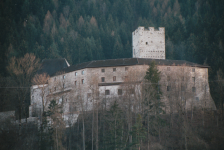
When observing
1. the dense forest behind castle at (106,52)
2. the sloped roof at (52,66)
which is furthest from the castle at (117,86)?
the sloped roof at (52,66)

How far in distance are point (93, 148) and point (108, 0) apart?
308 feet

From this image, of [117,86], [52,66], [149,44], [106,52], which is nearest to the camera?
[117,86]

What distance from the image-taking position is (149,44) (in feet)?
176

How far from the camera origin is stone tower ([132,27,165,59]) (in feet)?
175

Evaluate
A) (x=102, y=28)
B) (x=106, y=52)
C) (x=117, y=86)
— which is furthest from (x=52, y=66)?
(x=102, y=28)

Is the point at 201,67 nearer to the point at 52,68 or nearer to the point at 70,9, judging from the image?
the point at 52,68

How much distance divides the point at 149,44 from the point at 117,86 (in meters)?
16.1

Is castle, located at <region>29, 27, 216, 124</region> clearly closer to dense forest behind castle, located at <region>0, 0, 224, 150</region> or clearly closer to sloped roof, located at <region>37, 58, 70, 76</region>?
dense forest behind castle, located at <region>0, 0, 224, 150</region>

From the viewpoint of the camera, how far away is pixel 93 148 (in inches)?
1374

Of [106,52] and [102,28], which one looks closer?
[106,52]

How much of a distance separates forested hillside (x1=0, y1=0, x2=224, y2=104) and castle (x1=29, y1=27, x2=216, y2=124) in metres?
11.3

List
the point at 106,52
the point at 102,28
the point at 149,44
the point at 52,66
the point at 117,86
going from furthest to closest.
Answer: the point at 102,28 → the point at 106,52 → the point at 52,66 → the point at 149,44 → the point at 117,86

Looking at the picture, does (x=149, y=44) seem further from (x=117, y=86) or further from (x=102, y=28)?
(x=102, y=28)

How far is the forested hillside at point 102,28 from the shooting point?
6262 cm
